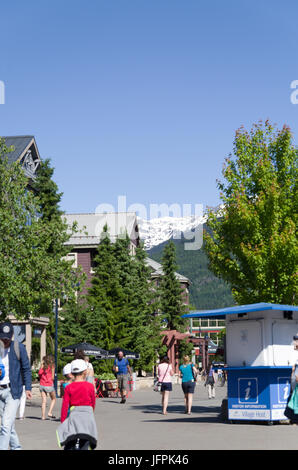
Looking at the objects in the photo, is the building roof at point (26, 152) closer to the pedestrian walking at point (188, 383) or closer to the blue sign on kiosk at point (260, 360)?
the pedestrian walking at point (188, 383)

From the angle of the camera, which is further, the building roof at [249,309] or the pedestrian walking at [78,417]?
the building roof at [249,309]

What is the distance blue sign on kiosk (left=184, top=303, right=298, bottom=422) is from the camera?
1656 centimetres

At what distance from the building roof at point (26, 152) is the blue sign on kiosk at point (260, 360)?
2802 centimetres

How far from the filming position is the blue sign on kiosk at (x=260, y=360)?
16562 mm

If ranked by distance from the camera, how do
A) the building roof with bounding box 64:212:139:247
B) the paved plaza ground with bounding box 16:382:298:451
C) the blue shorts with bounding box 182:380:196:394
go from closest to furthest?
1. the paved plaza ground with bounding box 16:382:298:451
2. the blue shorts with bounding box 182:380:196:394
3. the building roof with bounding box 64:212:139:247

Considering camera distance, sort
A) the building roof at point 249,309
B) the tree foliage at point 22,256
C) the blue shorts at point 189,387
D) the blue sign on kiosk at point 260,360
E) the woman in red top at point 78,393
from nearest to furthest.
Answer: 1. the woman in red top at point 78,393
2. the building roof at point 249,309
3. the blue sign on kiosk at point 260,360
4. the blue shorts at point 189,387
5. the tree foliage at point 22,256

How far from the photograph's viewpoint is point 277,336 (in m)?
17.0

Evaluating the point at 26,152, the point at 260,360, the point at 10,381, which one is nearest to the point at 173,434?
the point at 260,360

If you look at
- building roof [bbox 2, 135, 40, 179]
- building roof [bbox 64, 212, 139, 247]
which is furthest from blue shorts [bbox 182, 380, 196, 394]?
building roof [bbox 64, 212, 139, 247]

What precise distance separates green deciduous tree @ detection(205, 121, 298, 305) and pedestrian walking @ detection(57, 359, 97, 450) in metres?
15.1

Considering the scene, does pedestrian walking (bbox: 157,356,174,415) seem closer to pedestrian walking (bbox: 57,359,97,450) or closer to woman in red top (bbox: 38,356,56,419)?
woman in red top (bbox: 38,356,56,419)

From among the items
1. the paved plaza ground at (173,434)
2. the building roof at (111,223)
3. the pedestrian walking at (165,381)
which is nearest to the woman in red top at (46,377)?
the paved plaza ground at (173,434)

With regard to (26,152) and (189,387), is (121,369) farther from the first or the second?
(26,152)

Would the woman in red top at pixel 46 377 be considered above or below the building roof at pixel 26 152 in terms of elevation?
below
